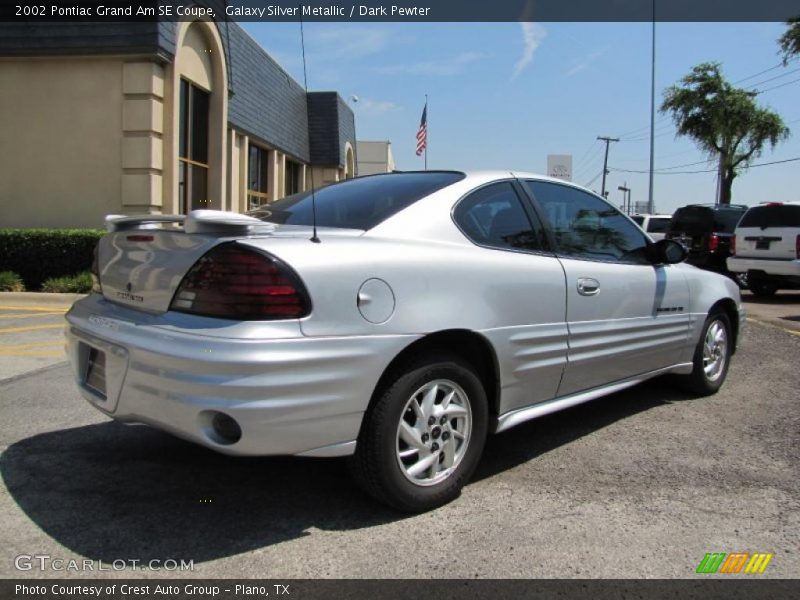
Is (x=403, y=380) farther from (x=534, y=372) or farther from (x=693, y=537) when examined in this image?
(x=693, y=537)

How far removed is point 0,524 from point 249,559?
1.16 m

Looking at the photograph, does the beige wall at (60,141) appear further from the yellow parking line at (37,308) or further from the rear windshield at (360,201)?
the rear windshield at (360,201)

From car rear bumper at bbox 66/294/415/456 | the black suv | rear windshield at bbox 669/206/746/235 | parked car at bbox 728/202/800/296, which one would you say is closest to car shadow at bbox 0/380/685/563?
car rear bumper at bbox 66/294/415/456

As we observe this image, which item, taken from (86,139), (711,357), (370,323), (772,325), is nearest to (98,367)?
(370,323)

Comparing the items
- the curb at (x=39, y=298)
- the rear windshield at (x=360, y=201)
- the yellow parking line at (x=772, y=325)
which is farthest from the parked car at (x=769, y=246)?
the curb at (x=39, y=298)

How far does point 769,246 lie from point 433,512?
11.2 metres

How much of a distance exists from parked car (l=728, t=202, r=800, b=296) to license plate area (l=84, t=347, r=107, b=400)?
38.5ft

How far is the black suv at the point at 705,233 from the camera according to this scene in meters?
14.3

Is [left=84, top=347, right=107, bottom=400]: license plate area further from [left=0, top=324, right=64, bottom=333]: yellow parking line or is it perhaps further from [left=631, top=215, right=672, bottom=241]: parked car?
[left=631, top=215, right=672, bottom=241]: parked car

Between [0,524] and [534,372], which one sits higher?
[534,372]

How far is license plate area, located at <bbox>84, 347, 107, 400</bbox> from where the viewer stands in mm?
2955
